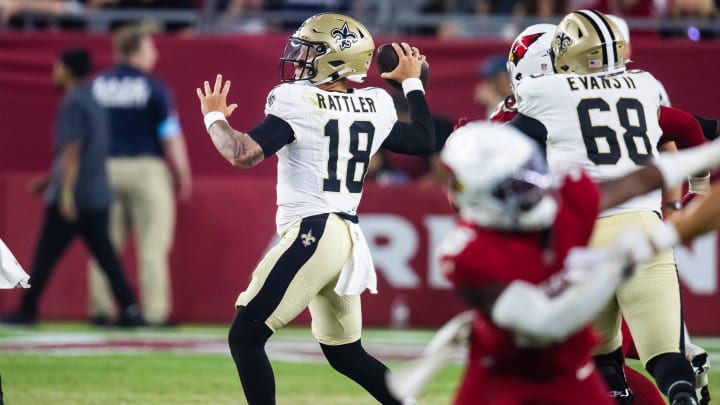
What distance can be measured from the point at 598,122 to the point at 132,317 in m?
6.12

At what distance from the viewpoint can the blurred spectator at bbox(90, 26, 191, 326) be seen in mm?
11438

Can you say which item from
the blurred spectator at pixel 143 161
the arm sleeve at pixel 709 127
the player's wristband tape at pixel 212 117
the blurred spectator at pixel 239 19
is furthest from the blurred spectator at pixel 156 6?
the arm sleeve at pixel 709 127

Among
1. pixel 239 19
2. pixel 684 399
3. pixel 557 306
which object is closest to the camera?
pixel 557 306

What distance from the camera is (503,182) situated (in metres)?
4.17

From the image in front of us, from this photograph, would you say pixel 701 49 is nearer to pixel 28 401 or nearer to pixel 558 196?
pixel 28 401

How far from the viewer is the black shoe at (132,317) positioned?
11.1 metres

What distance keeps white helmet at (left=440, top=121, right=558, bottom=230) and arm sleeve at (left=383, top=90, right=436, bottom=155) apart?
79.5 inches

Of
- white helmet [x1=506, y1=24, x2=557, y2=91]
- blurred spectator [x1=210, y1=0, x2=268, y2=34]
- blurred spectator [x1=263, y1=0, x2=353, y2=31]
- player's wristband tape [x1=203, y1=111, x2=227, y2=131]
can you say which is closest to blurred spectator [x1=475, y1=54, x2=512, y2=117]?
blurred spectator [x1=263, y1=0, x2=353, y2=31]

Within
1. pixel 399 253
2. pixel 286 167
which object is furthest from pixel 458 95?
pixel 286 167

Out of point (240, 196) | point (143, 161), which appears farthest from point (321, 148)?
point (240, 196)

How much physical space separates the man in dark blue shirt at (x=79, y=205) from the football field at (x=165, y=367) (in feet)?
0.97

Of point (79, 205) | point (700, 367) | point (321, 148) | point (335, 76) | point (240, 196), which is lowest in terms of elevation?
point (240, 196)

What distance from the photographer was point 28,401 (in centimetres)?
746

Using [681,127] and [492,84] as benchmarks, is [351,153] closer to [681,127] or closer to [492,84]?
[681,127]
